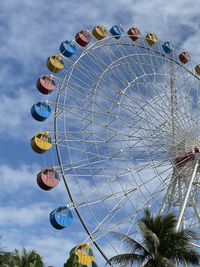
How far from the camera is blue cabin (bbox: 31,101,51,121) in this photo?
26.5m

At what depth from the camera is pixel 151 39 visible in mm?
34406

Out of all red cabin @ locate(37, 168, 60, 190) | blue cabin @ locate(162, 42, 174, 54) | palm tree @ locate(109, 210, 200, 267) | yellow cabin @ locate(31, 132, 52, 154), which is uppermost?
blue cabin @ locate(162, 42, 174, 54)

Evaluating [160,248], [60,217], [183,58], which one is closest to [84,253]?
[60,217]

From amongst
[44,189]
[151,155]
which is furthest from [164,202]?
[44,189]

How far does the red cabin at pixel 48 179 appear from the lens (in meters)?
24.9

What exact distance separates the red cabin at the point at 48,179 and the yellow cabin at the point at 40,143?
1.05 meters

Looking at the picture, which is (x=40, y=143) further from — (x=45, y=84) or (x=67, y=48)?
(x=67, y=48)

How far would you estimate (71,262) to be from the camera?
17797 mm

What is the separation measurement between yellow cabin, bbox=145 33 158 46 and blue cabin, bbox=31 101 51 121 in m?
10.5

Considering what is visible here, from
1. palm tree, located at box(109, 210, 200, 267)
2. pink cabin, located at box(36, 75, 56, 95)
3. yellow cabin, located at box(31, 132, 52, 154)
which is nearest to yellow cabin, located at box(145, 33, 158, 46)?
pink cabin, located at box(36, 75, 56, 95)

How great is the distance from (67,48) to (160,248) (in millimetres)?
16320

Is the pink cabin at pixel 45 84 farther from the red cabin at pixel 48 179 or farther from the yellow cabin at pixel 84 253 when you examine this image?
the yellow cabin at pixel 84 253

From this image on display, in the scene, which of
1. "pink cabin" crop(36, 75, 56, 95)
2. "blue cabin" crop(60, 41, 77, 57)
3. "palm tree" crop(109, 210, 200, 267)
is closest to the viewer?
"palm tree" crop(109, 210, 200, 267)

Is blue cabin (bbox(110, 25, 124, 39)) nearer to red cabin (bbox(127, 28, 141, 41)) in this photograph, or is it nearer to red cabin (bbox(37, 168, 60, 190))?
red cabin (bbox(127, 28, 141, 41))
